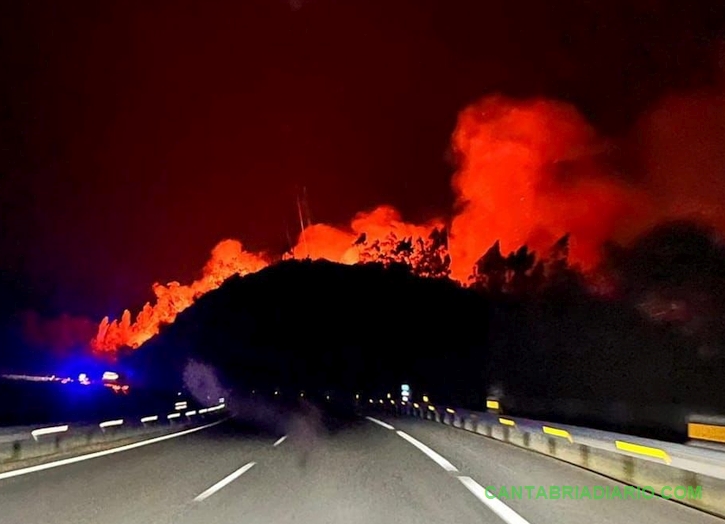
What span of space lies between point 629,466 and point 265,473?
6.74 meters

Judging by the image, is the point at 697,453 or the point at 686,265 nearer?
the point at 697,453

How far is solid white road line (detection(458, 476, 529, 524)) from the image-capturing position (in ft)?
32.9

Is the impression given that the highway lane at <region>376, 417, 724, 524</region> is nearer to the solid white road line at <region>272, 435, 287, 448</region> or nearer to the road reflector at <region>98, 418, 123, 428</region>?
the solid white road line at <region>272, 435, 287, 448</region>

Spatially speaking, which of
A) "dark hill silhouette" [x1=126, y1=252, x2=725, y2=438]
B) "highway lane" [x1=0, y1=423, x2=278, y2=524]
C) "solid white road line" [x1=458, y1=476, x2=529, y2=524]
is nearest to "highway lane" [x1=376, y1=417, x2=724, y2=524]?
"solid white road line" [x1=458, y1=476, x2=529, y2=524]

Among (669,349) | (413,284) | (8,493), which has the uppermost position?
(413,284)

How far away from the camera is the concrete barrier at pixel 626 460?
425 inches

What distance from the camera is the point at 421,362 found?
106 metres

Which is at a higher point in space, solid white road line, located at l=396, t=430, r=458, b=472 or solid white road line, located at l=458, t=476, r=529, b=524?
solid white road line, located at l=396, t=430, r=458, b=472

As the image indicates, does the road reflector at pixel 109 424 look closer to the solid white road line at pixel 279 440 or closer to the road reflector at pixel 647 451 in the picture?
the solid white road line at pixel 279 440

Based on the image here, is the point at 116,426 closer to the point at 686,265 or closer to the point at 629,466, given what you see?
the point at 629,466

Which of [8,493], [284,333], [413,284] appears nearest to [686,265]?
[8,493]

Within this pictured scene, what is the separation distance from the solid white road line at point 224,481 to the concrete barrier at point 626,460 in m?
6.85

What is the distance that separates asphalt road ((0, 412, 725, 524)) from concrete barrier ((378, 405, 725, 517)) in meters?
0.33

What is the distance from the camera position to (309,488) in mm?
13344
